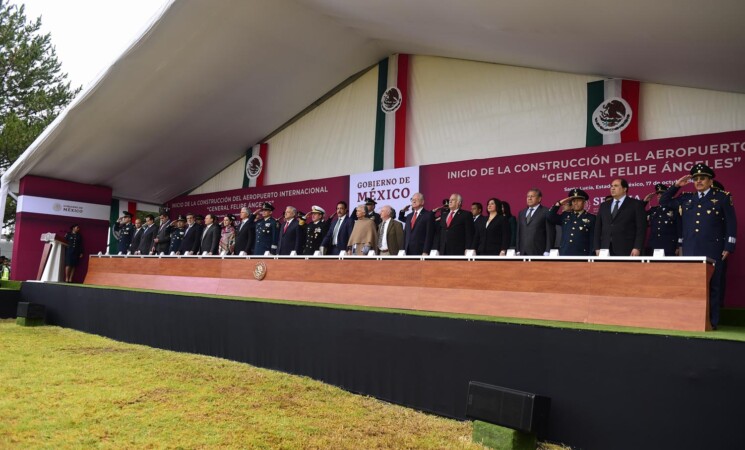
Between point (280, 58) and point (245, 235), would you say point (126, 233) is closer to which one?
point (245, 235)

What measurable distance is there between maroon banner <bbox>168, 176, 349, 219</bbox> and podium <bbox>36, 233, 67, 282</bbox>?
2975 mm

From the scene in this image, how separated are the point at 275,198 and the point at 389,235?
4.73m

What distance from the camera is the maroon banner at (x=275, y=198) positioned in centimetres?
855

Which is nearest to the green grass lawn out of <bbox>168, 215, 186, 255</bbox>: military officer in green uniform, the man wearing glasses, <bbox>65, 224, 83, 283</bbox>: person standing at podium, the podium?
the man wearing glasses

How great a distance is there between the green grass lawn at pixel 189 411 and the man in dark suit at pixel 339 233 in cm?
190

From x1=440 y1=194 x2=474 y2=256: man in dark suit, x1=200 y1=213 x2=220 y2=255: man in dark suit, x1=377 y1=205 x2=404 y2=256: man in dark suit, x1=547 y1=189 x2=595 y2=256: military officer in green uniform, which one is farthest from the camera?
x1=200 y1=213 x2=220 y2=255: man in dark suit

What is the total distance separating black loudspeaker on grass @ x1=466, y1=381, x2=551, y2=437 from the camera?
2398 millimetres

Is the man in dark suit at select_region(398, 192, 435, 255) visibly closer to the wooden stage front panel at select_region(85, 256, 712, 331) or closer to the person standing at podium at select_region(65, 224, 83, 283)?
the wooden stage front panel at select_region(85, 256, 712, 331)

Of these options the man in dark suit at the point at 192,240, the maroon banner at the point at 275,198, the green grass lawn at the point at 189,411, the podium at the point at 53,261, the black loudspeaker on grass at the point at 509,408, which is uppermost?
the maroon banner at the point at 275,198

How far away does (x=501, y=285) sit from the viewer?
3467mm

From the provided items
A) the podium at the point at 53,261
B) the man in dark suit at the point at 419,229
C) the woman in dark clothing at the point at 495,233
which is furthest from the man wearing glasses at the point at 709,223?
the podium at the point at 53,261

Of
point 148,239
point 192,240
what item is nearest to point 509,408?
point 192,240

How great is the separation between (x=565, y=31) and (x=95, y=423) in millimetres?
4815

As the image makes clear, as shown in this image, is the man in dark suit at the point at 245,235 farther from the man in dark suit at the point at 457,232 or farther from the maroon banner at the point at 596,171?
the man in dark suit at the point at 457,232
